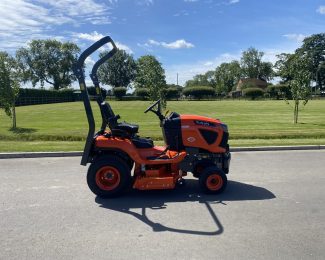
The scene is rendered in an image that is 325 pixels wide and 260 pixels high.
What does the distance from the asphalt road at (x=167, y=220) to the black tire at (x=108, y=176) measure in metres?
0.18

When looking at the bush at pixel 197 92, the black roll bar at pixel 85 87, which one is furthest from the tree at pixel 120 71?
the black roll bar at pixel 85 87

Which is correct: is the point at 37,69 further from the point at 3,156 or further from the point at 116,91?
the point at 3,156

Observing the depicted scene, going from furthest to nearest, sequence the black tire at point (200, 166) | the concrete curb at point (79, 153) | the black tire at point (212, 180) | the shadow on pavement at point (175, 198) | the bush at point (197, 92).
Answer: the bush at point (197, 92) → the concrete curb at point (79, 153) → the black tire at point (200, 166) → the black tire at point (212, 180) → the shadow on pavement at point (175, 198)

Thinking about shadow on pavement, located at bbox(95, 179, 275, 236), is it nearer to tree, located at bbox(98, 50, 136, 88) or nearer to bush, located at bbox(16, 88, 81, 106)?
bush, located at bbox(16, 88, 81, 106)

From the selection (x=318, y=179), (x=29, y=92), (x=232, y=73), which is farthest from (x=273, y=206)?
(x=232, y=73)

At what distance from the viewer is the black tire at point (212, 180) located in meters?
6.12

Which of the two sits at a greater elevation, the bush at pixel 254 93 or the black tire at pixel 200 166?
the bush at pixel 254 93

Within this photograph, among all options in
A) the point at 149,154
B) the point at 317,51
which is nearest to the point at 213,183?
the point at 149,154

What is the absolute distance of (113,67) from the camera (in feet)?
367

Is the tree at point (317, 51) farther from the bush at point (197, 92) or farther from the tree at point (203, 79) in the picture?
the bush at point (197, 92)

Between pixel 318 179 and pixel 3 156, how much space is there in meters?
7.82

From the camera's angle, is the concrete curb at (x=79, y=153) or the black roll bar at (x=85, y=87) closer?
the black roll bar at (x=85, y=87)

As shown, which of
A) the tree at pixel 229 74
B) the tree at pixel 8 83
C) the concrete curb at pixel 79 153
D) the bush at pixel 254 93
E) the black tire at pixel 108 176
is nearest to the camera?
the black tire at pixel 108 176

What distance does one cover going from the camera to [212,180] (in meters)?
6.18
